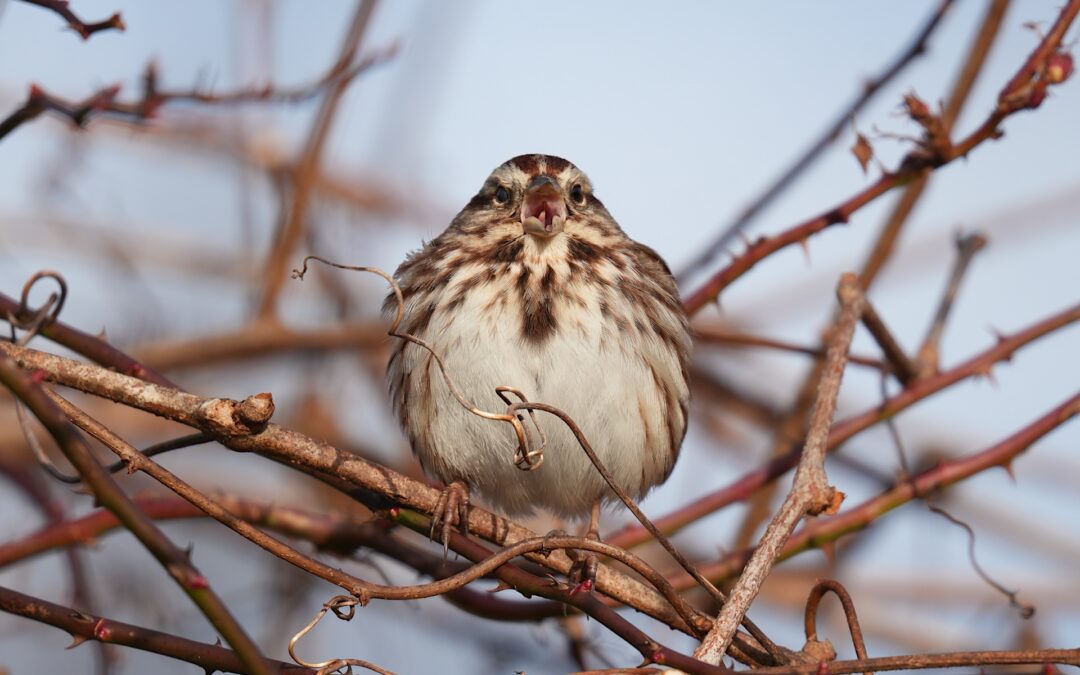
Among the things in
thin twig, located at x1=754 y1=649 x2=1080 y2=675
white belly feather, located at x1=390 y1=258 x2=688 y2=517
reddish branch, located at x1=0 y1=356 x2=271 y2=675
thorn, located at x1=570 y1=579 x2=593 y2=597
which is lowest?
reddish branch, located at x1=0 y1=356 x2=271 y2=675

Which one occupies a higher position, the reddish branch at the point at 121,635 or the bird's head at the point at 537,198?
the bird's head at the point at 537,198

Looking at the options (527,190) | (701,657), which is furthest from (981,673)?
(527,190)

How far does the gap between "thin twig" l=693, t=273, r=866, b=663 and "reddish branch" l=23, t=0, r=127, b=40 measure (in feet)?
4.06

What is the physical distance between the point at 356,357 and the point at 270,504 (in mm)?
1592

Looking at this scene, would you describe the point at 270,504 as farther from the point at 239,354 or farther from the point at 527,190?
the point at 239,354

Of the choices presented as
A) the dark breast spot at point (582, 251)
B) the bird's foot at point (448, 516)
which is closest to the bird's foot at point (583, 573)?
the bird's foot at point (448, 516)

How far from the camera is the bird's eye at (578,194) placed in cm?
317

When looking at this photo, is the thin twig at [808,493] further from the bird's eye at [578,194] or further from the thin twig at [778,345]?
the bird's eye at [578,194]

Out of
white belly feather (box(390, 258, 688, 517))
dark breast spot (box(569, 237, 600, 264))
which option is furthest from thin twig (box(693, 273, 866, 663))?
dark breast spot (box(569, 237, 600, 264))

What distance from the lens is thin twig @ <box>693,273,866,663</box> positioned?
1.75 m

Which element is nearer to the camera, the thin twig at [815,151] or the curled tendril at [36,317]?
the curled tendril at [36,317]

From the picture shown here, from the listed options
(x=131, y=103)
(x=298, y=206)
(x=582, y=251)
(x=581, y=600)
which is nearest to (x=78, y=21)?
(x=131, y=103)

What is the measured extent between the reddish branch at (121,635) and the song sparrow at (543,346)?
3.07ft

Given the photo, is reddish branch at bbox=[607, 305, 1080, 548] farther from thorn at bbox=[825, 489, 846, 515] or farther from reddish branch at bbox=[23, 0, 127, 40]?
reddish branch at bbox=[23, 0, 127, 40]
